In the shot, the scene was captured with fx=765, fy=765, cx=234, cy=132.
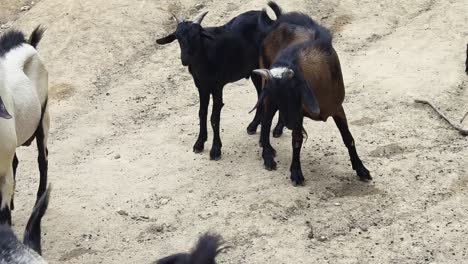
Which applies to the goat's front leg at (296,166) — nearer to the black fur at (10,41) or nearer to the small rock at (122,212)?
the small rock at (122,212)

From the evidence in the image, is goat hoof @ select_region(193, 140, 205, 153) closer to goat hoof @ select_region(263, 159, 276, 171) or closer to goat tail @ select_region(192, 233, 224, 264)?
goat hoof @ select_region(263, 159, 276, 171)

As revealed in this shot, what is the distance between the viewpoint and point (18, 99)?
20.2 feet

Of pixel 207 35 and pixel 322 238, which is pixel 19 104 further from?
pixel 322 238

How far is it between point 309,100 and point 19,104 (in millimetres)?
2465

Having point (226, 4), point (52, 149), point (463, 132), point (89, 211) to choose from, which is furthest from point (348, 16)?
point (89, 211)

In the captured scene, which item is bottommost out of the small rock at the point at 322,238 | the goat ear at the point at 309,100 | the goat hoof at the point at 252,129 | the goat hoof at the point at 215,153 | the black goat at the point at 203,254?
the goat hoof at the point at 252,129

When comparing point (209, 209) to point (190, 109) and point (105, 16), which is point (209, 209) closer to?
point (190, 109)

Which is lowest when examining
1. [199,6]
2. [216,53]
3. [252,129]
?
[199,6]

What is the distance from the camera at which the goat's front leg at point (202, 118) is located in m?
7.92

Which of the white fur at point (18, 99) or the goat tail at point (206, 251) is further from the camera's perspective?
the white fur at point (18, 99)

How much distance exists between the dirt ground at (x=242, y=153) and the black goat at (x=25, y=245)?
7.97 ft

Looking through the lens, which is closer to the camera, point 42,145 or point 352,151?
point 42,145

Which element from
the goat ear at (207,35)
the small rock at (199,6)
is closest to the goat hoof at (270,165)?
the goat ear at (207,35)

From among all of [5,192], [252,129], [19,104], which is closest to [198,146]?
[252,129]
